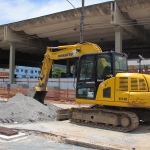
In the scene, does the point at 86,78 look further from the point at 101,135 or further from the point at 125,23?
the point at 125,23

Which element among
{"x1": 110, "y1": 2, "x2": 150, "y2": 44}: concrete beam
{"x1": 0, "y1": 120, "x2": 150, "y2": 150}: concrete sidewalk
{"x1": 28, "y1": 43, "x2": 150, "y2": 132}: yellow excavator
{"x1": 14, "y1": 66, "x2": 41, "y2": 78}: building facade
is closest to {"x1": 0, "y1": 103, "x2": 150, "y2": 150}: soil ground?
{"x1": 0, "y1": 120, "x2": 150, "y2": 150}: concrete sidewalk

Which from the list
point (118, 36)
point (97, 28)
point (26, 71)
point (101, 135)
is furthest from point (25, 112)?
point (26, 71)

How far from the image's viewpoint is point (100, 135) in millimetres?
8453

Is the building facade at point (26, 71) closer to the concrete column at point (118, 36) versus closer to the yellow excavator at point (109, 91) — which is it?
the concrete column at point (118, 36)

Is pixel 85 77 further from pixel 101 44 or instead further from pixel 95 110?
pixel 101 44

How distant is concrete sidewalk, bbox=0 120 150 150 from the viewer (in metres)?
7.20

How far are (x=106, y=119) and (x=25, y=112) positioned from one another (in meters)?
4.03

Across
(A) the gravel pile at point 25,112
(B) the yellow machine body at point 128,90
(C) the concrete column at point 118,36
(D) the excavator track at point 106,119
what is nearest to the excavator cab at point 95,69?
(B) the yellow machine body at point 128,90

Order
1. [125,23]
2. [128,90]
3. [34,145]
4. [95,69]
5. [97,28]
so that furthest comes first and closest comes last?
[97,28]
[125,23]
[95,69]
[128,90]
[34,145]

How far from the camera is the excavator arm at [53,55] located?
10.8 metres

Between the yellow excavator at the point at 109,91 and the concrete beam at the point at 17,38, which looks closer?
the yellow excavator at the point at 109,91

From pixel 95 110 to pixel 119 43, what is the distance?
659 inches

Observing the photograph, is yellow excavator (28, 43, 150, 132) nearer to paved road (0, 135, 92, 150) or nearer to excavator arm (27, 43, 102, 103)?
excavator arm (27, 43, 102, 103)

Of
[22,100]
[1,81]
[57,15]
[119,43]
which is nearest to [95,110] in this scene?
[22,100]
